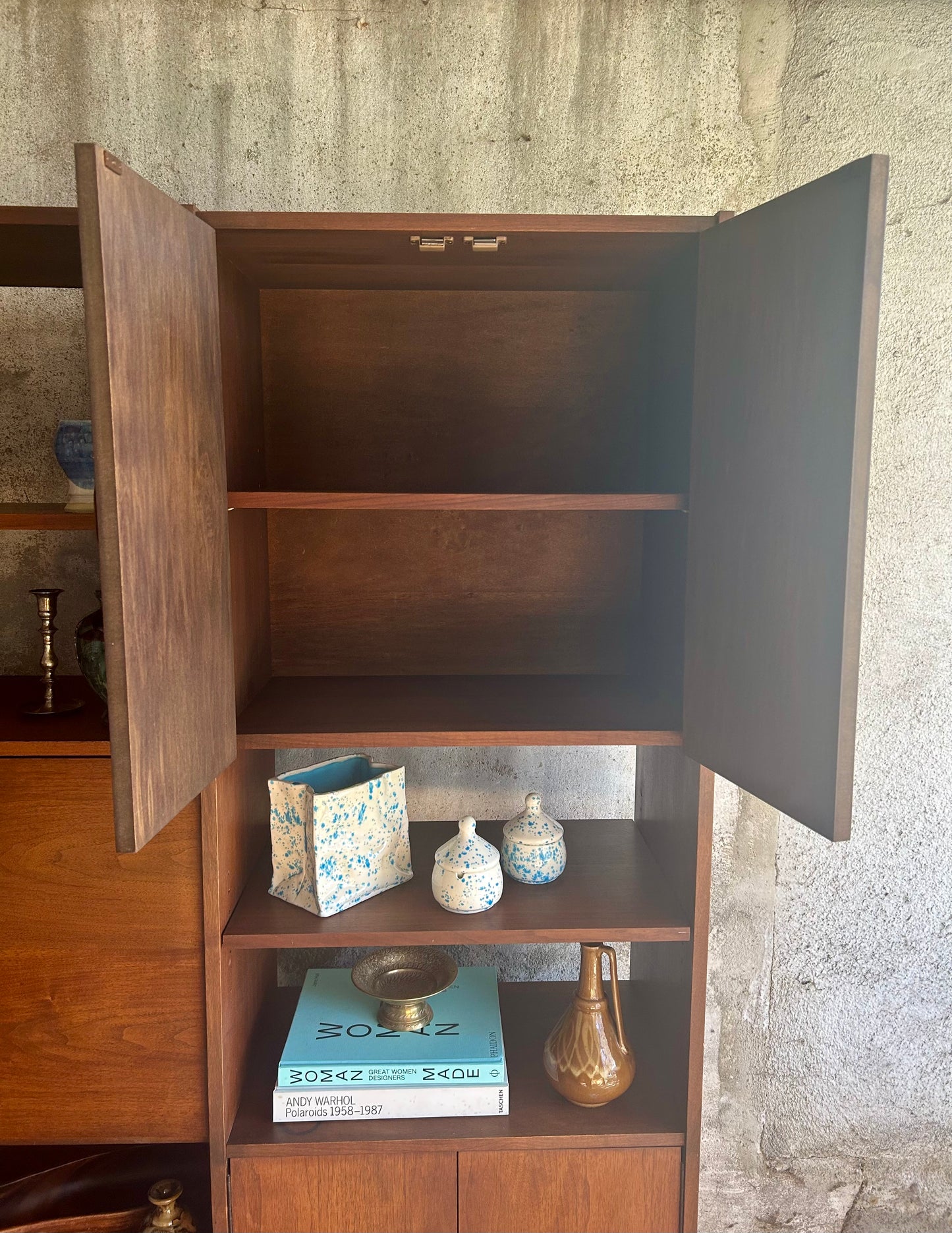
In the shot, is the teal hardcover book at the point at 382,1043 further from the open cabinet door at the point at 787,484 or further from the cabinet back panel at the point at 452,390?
the cabinet back panel at the point at 452,390

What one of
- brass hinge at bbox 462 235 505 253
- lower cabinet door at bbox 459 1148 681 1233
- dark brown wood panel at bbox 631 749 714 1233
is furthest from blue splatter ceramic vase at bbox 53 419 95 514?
lower cabinet door at bbox 459 1148 681 1233

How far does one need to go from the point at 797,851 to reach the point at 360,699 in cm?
97

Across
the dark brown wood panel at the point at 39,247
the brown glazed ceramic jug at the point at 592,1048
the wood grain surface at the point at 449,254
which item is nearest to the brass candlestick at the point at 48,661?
the dark brown wood panel at the point at 39,247

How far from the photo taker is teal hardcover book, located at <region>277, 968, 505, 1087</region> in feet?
4.33

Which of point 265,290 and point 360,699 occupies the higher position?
point 265,290

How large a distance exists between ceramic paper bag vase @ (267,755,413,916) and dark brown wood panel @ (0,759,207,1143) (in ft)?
0.47

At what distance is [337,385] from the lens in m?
1.48

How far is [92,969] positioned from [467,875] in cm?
56

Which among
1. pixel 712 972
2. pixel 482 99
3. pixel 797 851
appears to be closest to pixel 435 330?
pixel 482 99

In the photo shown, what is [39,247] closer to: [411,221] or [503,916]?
[411,221]

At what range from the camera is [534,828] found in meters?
1.39

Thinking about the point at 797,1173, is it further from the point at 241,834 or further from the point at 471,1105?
the point at 241,834

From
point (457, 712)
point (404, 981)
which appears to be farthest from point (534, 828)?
point (404, 981)

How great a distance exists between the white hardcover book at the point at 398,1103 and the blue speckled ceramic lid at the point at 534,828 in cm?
37
